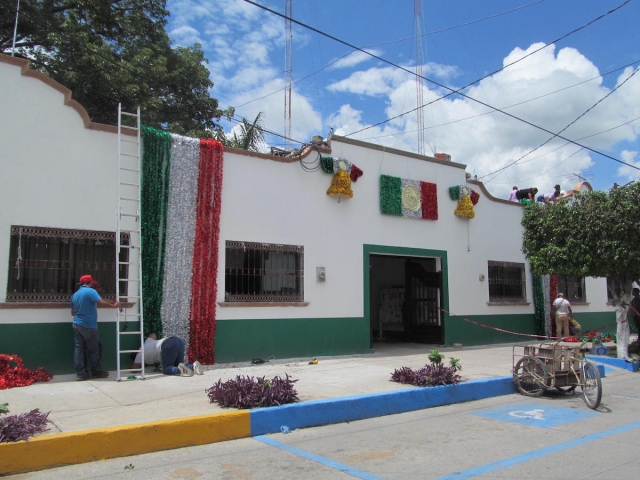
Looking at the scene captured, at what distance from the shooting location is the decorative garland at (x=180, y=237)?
1091 cm

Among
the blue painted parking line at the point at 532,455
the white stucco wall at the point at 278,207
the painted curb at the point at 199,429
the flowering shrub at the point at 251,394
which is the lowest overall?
the blue painted parking line at the point at 532,455

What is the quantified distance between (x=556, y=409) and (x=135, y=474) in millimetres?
6324

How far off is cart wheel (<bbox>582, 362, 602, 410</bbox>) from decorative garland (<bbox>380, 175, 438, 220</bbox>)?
6990 mm

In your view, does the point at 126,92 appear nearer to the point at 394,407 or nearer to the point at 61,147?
the point at 61,147

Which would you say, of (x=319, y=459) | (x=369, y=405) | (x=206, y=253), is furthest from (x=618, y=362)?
(x=319, y=459)

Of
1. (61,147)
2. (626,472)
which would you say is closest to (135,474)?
(626,472)

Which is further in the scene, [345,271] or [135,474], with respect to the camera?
[345,271]

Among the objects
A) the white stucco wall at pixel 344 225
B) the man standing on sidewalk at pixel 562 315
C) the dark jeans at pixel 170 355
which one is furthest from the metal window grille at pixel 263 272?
the man standing on sidewalk at pixel 562 315

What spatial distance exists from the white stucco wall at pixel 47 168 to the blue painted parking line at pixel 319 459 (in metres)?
5.01

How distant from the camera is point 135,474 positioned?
17.3 feet

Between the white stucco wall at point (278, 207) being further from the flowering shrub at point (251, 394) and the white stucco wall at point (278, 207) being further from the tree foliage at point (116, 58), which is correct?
the tree foliage at point (116, 58)

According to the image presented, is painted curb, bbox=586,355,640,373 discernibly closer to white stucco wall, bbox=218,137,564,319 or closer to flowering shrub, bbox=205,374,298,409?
white stucco wall, bbox=218,137,564,319

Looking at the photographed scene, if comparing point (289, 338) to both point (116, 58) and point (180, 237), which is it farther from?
point (116, 58)

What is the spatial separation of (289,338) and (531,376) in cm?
527
